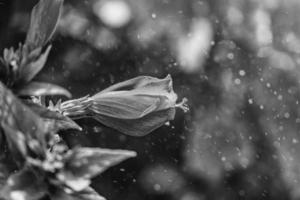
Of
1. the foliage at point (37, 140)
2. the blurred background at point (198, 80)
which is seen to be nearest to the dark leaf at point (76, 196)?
the foliage at point (37, 140)

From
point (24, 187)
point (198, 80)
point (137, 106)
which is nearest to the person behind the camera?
point (24, 187)

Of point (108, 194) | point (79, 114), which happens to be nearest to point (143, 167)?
point (108, 194)

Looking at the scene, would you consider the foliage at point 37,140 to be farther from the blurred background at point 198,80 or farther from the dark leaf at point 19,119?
the blurred background at point 198,80

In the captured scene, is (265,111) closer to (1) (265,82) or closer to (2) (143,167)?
(1) (265,82)

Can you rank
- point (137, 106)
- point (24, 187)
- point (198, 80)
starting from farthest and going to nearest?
point (198, 80) → point (137, 106) → point (24, 187)

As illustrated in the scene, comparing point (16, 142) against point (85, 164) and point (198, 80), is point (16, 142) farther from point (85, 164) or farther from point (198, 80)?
point (198, 80)

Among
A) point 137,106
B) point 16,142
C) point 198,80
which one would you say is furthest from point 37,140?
point 198,80

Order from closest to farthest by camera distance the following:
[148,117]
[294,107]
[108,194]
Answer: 1. [148,117]
2. [108,194]
3. [294,107]
